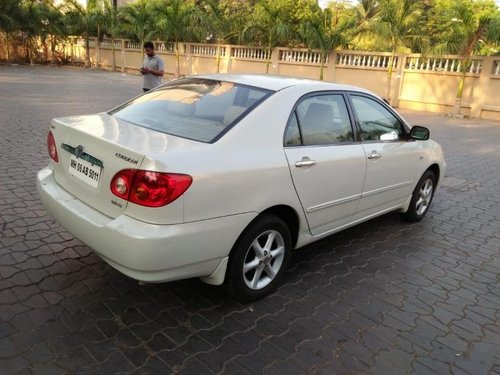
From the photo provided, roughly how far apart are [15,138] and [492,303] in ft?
24.4

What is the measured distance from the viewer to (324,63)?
20.1 metres

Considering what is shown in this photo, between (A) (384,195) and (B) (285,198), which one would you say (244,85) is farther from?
(A) (384,195)

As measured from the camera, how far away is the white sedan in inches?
101

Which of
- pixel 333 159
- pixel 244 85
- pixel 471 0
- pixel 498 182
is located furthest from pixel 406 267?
pixel 471 0

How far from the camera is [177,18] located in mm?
25531

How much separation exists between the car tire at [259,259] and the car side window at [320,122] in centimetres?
64

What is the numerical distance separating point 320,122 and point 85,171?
6.01 ft

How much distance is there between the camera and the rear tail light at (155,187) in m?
2.51

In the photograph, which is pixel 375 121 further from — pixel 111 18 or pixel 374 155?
pixel 111 18

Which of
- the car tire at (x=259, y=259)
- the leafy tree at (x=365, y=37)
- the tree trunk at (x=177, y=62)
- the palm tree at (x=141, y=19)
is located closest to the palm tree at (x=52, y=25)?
the palm tree at (x=141, y=19)

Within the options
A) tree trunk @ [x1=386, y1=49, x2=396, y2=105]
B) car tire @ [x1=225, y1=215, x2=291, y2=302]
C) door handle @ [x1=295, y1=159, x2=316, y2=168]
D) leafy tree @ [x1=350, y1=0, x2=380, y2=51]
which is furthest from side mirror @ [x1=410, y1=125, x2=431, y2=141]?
tree trunk @ [x1=386, y1=49, x2=396, y2=105]

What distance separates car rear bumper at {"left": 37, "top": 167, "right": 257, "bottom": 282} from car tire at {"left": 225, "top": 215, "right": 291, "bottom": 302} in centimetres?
13

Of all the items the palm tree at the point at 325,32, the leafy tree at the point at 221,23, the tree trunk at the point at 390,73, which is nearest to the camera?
the tree trunk at the point at 390,73

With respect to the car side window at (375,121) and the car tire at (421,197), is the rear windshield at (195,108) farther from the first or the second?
the car tire at (421,197)
